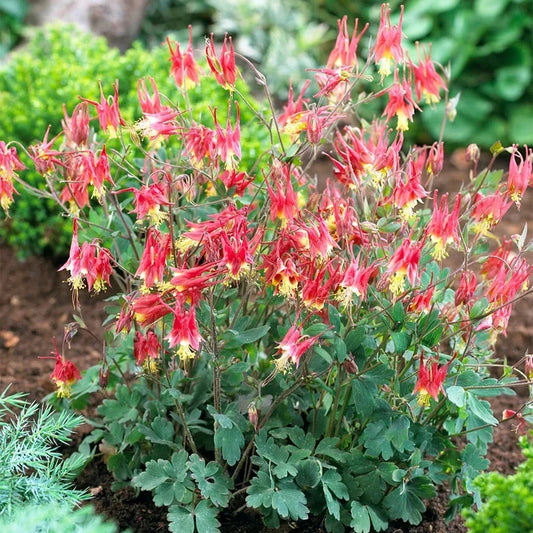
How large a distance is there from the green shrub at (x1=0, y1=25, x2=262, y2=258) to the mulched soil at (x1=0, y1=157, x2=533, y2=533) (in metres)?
0.18

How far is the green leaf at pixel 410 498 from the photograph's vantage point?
2.16 metres

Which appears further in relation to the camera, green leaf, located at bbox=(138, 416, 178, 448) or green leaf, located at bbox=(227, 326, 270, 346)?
green leaf, located at bbox=(138, 416, 178, 448)

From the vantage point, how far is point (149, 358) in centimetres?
207

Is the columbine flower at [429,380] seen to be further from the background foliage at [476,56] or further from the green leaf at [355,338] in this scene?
the background foliage at [476,56]

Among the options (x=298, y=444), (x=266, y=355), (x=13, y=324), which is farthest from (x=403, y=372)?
(x=13, y=324)

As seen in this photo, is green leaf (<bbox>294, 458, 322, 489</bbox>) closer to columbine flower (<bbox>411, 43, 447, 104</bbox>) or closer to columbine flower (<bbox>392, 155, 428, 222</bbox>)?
columbine flower (<bbox>392, 155, 428, 222</bbox>)

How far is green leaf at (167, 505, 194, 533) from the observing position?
2062 mm

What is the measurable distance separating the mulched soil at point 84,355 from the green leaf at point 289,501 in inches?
11.6

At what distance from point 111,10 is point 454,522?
4.53 meters

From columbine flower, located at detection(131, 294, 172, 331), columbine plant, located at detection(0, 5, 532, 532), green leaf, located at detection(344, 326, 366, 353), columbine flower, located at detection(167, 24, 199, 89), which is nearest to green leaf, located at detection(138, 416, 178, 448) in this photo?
columbine plant, located at detection(0, 5, 532, 532)

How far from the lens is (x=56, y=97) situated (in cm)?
391

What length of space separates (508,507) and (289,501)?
0.57 metres

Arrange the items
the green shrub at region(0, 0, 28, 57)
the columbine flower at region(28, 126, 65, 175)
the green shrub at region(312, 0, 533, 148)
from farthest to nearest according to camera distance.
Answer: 1. the green shrub at region(0, 0, 28, 57)
2. the green shrub at region(312, 0, 533, 148)
3. the columbine flower at region(28, 126, 65, 175)

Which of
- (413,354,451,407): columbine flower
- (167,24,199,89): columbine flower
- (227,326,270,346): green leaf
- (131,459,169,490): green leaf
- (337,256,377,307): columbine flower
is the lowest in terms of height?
(131,459,169,490): green leaf
